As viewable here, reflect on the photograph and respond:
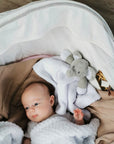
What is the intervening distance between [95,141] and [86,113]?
14 centimetres

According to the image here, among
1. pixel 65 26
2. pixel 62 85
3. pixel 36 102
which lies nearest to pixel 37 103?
pixel 36 102

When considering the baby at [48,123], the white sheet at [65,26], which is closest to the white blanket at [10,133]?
the baby at [48,123]

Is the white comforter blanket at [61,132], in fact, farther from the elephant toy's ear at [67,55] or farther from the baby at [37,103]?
the elephant toy's ear at [67,55]

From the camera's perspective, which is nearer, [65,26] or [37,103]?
[65,26]

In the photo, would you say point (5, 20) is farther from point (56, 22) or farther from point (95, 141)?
point (95, 141)

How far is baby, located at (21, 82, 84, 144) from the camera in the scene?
3.54 ft

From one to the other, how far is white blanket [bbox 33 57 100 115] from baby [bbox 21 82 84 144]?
0.06m

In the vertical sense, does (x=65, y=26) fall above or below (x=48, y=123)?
above

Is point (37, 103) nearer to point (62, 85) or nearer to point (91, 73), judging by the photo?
point (62, 85)

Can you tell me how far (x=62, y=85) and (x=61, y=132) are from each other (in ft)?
0.71

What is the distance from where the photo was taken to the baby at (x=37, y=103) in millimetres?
1079

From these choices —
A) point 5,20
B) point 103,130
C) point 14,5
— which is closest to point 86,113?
point 103,130

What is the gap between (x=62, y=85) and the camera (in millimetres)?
1115

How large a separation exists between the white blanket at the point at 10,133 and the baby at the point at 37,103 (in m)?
0.09
